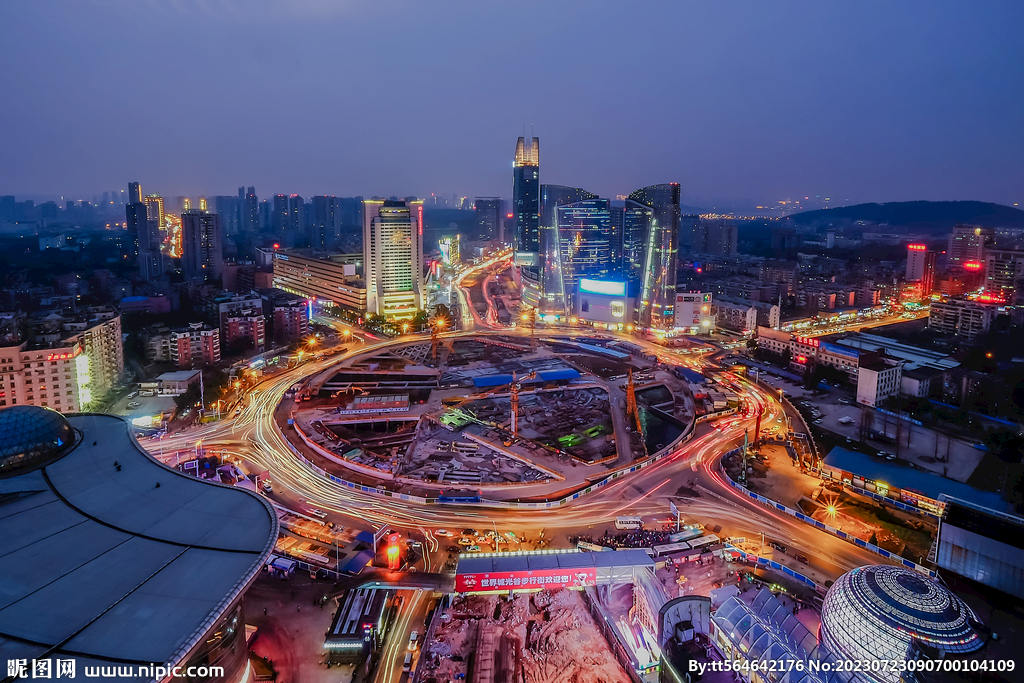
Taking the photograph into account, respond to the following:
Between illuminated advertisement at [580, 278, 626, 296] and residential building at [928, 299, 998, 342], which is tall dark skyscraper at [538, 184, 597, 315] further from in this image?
residential building at [928, 299, 998, 342]

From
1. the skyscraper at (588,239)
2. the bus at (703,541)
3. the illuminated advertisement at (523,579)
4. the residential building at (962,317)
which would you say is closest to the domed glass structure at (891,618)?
the bus at (703,541)

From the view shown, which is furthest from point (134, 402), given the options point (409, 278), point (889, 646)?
point (889, 646)

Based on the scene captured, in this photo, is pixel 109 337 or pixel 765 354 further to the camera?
pixel 765 354

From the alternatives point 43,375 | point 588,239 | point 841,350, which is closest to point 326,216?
point 588,239

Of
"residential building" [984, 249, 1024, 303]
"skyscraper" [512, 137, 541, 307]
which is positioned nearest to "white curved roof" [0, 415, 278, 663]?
"residential building" [984, 249, 1024, 303]

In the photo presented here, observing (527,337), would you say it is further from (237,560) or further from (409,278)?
(237,560)

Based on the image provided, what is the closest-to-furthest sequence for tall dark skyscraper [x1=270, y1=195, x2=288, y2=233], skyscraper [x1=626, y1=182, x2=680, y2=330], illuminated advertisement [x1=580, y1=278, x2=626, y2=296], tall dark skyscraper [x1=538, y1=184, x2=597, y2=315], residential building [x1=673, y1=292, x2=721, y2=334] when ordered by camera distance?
residential building [x1=673, y1=292, x2=721, y2=334] < illuminated advertisement [x1=580, y1=278, x2=626, y2=296] < skyscraper [x1=626, y1=182, x2=680, y2=330] < tall dark skyscraper [x1=538, y1=184, x2=597, y2=315] < tall dark skyscraper [x1=270, y1=195, x2=288, y2=233]

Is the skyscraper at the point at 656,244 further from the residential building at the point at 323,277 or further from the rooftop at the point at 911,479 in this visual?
the rooftop at the point at 911,479
